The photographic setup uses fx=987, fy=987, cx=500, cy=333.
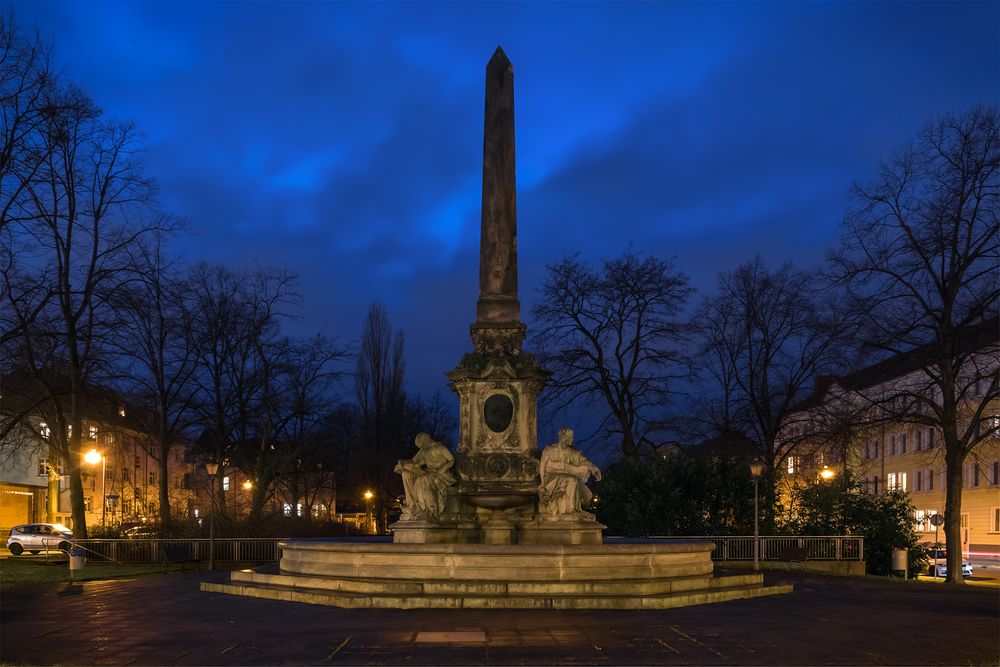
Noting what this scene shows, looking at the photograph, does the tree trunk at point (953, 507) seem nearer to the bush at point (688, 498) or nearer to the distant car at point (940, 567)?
the bush at point (688, 498)

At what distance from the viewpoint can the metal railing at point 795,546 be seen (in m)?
28.1

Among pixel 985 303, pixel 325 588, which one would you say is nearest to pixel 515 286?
pixel 325 588

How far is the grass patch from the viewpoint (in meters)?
22.7

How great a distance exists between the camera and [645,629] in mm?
12406

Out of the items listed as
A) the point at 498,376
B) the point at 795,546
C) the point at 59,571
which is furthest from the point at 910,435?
the point at 59,571

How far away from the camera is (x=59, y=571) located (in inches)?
989

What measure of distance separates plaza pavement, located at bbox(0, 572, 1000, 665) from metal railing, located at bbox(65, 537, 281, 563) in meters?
11.0

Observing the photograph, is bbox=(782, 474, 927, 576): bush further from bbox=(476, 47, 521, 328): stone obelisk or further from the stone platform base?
bbox=(476, 47, 521, 328): stone obelisk

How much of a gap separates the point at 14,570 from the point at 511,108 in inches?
691

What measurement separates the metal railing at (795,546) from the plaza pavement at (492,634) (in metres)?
11.2

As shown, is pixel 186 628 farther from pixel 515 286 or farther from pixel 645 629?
pixel 515 286

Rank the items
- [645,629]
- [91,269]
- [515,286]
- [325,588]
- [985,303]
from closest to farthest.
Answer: [645,629], [325,588], [515,286], [985,303], [91,269]

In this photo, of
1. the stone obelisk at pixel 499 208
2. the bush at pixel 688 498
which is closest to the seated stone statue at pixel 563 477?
the stone obelisk at pixel 499 208

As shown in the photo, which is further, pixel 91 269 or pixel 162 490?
pixel 162 490
